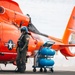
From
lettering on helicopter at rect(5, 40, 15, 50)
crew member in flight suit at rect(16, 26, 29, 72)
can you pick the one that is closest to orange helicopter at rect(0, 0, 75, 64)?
lettering on helicopter at rect(5, 40, 15, 50)

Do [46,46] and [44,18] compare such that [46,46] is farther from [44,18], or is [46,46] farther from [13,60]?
[44,18]

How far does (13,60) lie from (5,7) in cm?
222

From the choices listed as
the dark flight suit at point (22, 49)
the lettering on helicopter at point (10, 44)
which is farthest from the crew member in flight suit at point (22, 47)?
the lettering on helicopter at point (10, 44)

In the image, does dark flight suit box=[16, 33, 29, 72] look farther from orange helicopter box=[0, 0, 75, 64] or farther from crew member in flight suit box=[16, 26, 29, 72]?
orange helicopter box=[0, 0, 75, 64]

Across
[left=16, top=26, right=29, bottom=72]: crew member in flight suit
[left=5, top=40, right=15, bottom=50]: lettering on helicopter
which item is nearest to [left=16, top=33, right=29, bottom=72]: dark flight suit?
[left=16, top=26, right=29, bottom=72]: crew member in flight suit

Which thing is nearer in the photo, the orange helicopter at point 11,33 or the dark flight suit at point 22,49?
the dark flight suit at point 22,49

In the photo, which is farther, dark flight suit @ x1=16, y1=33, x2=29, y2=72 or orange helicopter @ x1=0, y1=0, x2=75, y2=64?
orange helicopter @ x1=0, y1=0, x2=75, y2=64

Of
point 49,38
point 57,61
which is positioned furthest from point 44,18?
point 49,38

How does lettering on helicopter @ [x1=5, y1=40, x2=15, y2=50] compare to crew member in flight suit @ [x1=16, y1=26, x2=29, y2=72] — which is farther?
lettering on helicopter @ [x1=5, y1=40, x2=15, y2=50]

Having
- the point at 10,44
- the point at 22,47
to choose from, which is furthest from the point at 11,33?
the point at 22,47

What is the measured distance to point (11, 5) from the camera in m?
16.6

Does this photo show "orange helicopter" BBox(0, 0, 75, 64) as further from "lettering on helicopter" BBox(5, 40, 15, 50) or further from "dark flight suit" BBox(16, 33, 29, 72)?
"dark flight suit" BBox(16, 33, 29, 72)

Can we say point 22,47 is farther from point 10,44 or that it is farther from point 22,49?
point 10,44

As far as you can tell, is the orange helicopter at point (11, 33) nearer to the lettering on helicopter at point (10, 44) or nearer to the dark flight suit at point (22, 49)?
the lettering on helicopter at point (10, 44)
